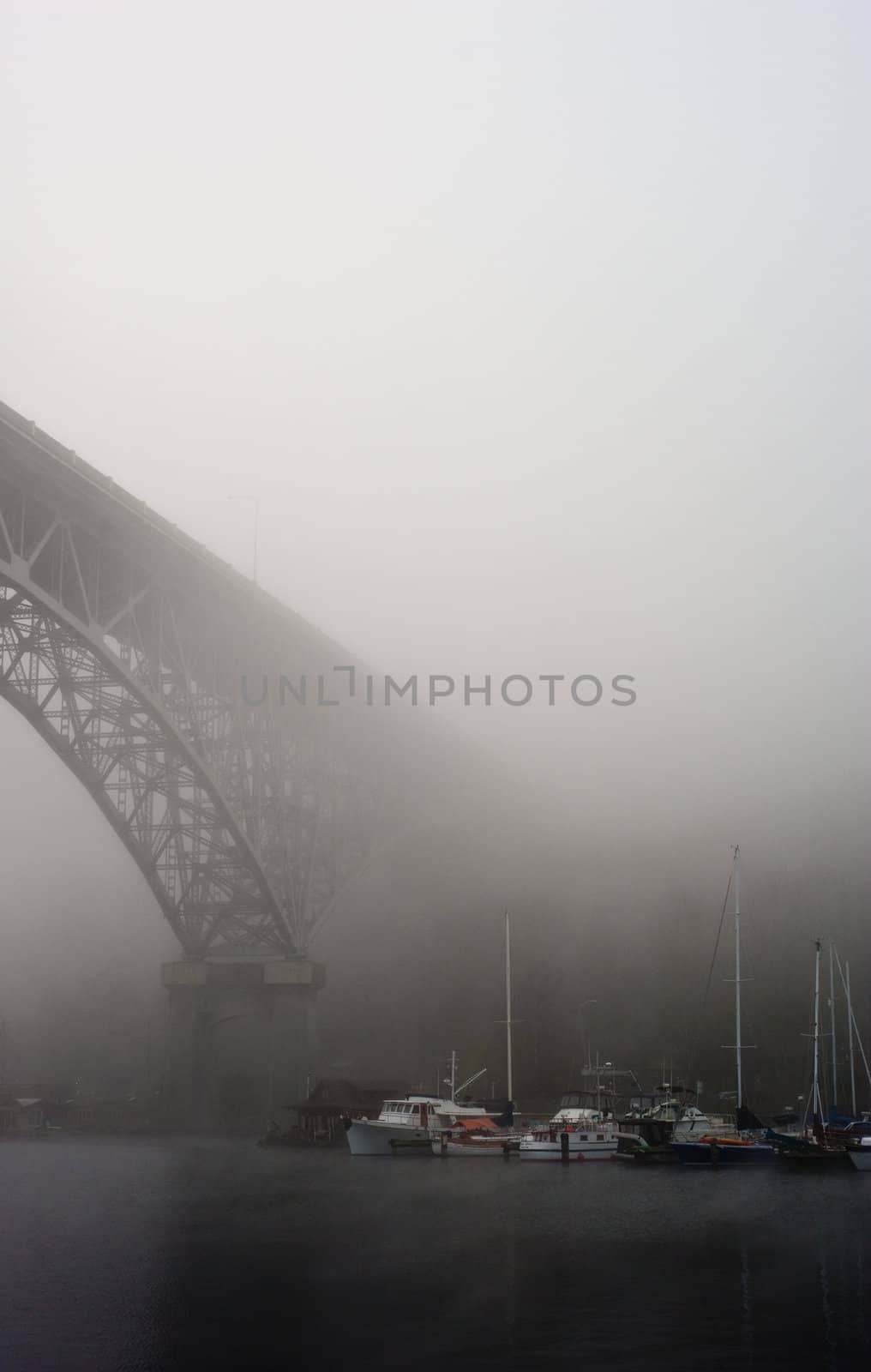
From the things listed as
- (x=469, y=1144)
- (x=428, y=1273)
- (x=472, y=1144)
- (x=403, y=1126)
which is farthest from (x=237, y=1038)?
(x=428, y=1273)

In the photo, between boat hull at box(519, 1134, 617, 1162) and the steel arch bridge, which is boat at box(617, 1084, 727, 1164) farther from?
the steel arch bridge

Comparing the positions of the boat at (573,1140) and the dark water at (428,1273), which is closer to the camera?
the dark water at (428,1273)

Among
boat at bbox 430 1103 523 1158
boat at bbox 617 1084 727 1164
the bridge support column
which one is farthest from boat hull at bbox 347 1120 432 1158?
boat at bbox 617 1084 727 1164

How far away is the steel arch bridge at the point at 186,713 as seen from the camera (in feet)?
172

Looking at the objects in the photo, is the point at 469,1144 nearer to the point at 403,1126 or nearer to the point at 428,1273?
the point at 403,1126

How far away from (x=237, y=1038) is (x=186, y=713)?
988 inches

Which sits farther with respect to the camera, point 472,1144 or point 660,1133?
point 660,1133

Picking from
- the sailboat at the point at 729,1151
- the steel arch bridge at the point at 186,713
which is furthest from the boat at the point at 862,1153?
the steel arch bridge at the point at 186,713

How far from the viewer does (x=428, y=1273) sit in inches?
1353

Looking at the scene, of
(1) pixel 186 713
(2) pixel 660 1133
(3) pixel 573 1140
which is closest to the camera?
(1) pixel 186 713

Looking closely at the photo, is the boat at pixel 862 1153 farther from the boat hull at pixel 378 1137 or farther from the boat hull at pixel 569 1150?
the boat hull at pixel 378 1137

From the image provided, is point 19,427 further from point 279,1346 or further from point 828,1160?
point 828,1160

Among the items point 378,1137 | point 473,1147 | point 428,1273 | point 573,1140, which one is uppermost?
point 428,1273

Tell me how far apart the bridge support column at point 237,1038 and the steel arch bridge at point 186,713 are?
1629 mm
